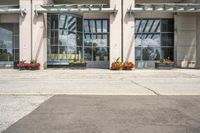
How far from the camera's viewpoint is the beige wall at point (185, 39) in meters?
36.7

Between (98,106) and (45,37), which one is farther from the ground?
(45,37)

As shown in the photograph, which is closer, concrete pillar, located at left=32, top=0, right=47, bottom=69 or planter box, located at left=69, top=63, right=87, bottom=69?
concrete pillar, located at left=32, top=0, right=47, bottom=69

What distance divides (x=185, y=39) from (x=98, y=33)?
10201 mm

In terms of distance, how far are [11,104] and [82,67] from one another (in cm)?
2378

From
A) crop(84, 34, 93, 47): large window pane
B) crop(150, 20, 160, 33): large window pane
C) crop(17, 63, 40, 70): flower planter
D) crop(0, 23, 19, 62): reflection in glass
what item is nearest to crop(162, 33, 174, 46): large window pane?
crop(150, 20, 160, 33): large window pane

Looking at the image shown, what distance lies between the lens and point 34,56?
33750 millimetres

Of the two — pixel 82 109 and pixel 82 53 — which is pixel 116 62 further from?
pixel 82 109

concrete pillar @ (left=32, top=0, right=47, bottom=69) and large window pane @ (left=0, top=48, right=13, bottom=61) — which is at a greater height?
concrete pillar @ (left=32, top=0, right=47, bottom=69)

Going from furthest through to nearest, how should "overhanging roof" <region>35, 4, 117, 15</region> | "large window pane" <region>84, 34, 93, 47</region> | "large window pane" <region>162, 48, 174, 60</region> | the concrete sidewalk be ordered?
"large window pane" <region>84, 34, 93, 47</region>
"large window pane" <region>162, 48, 174, 60</region>
"overhanging roof" <region>35, 4, 117, 15</region>
the concrete sidewalk

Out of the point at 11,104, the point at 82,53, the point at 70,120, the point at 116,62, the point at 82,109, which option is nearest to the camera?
the point at 70,120

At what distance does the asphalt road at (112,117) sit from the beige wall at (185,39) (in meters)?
26.4

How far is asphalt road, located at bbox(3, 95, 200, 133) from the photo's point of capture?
674cm

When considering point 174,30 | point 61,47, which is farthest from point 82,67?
point 174,30

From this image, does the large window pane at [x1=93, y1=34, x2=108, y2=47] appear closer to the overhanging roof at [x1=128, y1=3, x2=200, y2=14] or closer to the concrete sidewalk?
the overhanging roof at [x1=128, y1=3, x2=200, y2=14]
